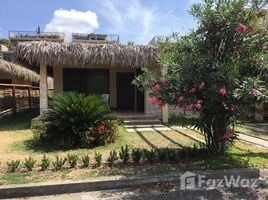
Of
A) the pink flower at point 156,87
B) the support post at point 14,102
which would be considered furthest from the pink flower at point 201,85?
the support post at point 14,102

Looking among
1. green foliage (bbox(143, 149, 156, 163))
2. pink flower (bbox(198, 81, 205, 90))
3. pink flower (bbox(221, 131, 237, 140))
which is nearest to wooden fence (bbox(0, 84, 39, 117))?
green foliage (bbox(143, 149, 156, 163))

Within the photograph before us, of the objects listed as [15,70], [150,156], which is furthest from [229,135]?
[15,70]

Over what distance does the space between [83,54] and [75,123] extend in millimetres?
4514

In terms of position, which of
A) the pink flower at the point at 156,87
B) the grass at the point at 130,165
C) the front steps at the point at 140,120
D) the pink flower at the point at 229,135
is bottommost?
the grass at the point at 130,165

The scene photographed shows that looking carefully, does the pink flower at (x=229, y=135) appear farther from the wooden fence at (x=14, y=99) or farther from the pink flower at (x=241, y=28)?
the wooden fence at (x=14, y=99)

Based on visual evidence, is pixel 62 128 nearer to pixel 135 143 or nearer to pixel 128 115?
pixel 135 143

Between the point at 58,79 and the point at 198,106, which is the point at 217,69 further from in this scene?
the point at 58,79

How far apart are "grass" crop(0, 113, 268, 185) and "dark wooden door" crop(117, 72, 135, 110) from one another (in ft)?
20.5

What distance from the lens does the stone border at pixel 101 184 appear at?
5.35 m

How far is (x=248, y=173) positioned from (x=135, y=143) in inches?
144

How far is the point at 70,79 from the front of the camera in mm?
16281

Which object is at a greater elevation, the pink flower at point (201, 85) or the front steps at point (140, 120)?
the pink flower at point (201, 85)

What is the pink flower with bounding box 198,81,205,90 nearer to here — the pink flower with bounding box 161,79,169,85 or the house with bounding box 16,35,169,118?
the pink flower with bounding box 161,79,169,85

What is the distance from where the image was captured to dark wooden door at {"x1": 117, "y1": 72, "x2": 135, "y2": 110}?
56.8ft
